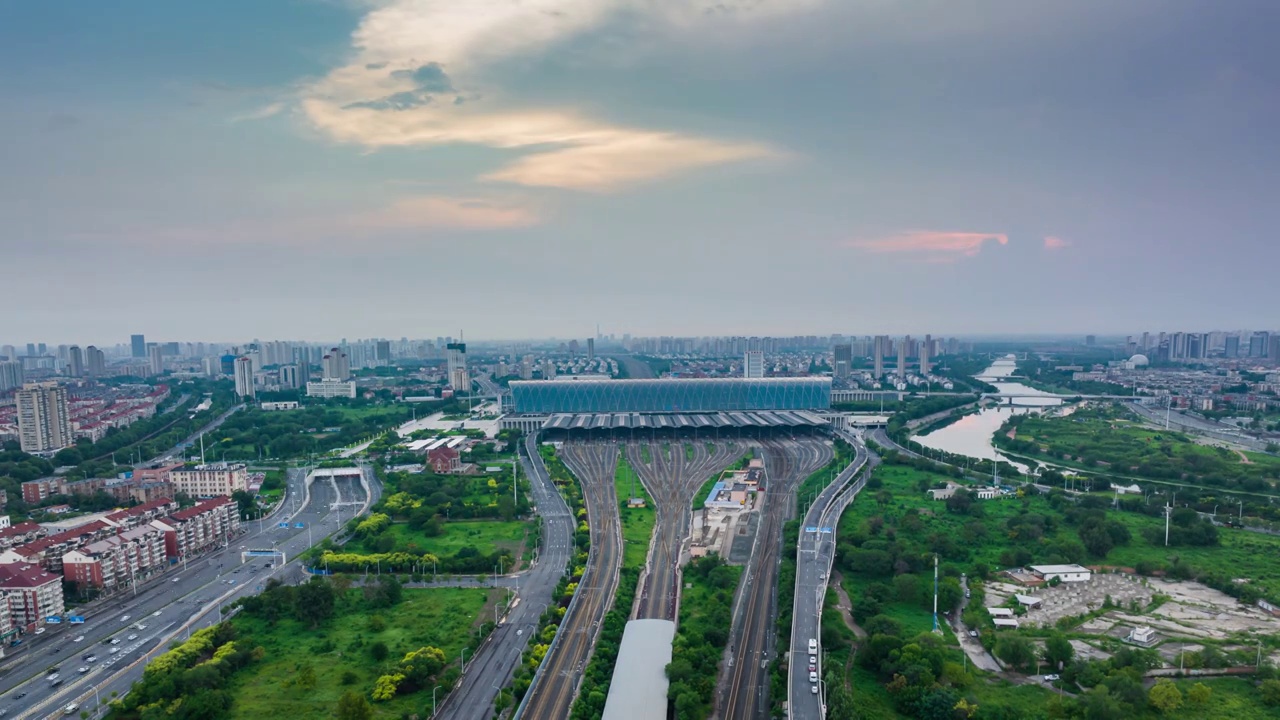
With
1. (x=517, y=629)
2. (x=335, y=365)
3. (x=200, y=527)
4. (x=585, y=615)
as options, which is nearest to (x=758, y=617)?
(x=585, y=615)

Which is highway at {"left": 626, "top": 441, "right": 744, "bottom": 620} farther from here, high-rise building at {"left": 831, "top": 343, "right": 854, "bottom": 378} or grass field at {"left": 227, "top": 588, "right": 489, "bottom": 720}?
high-rise building at {"left": 831, "top": 343, "right": 854, "bottom": 378}

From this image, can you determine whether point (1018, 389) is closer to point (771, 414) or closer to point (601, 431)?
point (771, 414)

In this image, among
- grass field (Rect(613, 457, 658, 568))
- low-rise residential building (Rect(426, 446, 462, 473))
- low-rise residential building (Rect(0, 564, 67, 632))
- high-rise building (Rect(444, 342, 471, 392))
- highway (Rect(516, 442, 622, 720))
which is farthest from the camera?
high-rise building (Rect(444, 342, 471, 392))

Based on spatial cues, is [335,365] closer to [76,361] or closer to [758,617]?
[76,361]

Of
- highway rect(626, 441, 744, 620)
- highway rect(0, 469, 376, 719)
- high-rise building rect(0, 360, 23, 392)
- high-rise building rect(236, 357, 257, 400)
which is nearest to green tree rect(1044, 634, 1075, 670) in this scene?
highway rect(626, 441, 744, 620)

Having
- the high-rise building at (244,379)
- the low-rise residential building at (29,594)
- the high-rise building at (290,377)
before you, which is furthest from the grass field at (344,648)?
the high-rise building at (290,377)

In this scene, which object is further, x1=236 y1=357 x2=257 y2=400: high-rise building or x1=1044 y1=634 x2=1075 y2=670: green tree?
x1=236 y1=357 x2=257 y2=400: high-rise building

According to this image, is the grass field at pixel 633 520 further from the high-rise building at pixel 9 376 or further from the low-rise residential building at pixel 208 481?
the high-rise building at pixel 9 376
